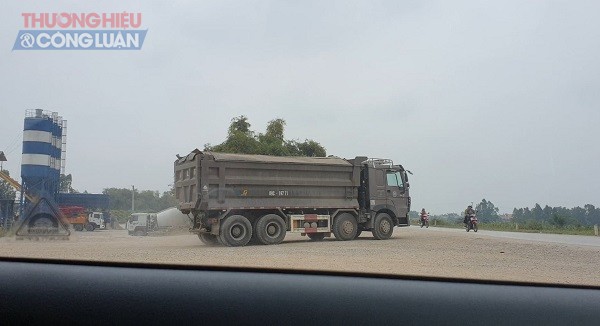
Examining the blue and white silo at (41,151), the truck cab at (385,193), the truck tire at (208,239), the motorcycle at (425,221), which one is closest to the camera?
the blue and white silo at (41,151)

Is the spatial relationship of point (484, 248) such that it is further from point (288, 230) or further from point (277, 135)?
point (288, 230)

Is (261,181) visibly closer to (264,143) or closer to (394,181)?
(264,143)

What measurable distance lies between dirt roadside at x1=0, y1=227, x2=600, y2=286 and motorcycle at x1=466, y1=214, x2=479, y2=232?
9 cm

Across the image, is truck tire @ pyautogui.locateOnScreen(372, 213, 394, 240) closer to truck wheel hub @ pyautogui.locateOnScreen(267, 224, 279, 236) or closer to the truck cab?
the truck cab

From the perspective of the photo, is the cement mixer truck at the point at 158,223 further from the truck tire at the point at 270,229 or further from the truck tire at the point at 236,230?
the truck tire at the point at 270,229

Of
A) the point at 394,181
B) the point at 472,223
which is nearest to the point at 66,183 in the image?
the point at 472,223

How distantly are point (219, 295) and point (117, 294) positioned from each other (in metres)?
0.54

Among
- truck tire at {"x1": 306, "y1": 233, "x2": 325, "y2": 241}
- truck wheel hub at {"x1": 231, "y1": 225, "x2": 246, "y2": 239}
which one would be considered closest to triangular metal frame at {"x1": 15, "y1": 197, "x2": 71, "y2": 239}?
truck wheel hub at {"x1": 231, "y1": 225, "x2": 246, "y2": 239}

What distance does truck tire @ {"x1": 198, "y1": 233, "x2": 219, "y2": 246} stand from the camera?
4.32m

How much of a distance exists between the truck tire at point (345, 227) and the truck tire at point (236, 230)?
96 centimetres

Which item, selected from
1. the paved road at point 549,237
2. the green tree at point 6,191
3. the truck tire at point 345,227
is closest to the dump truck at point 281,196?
the truck tire at point 345,227

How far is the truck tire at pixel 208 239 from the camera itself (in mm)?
4316

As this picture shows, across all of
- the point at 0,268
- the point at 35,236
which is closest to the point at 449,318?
the point at 0,268

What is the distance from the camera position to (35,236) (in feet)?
11.7
